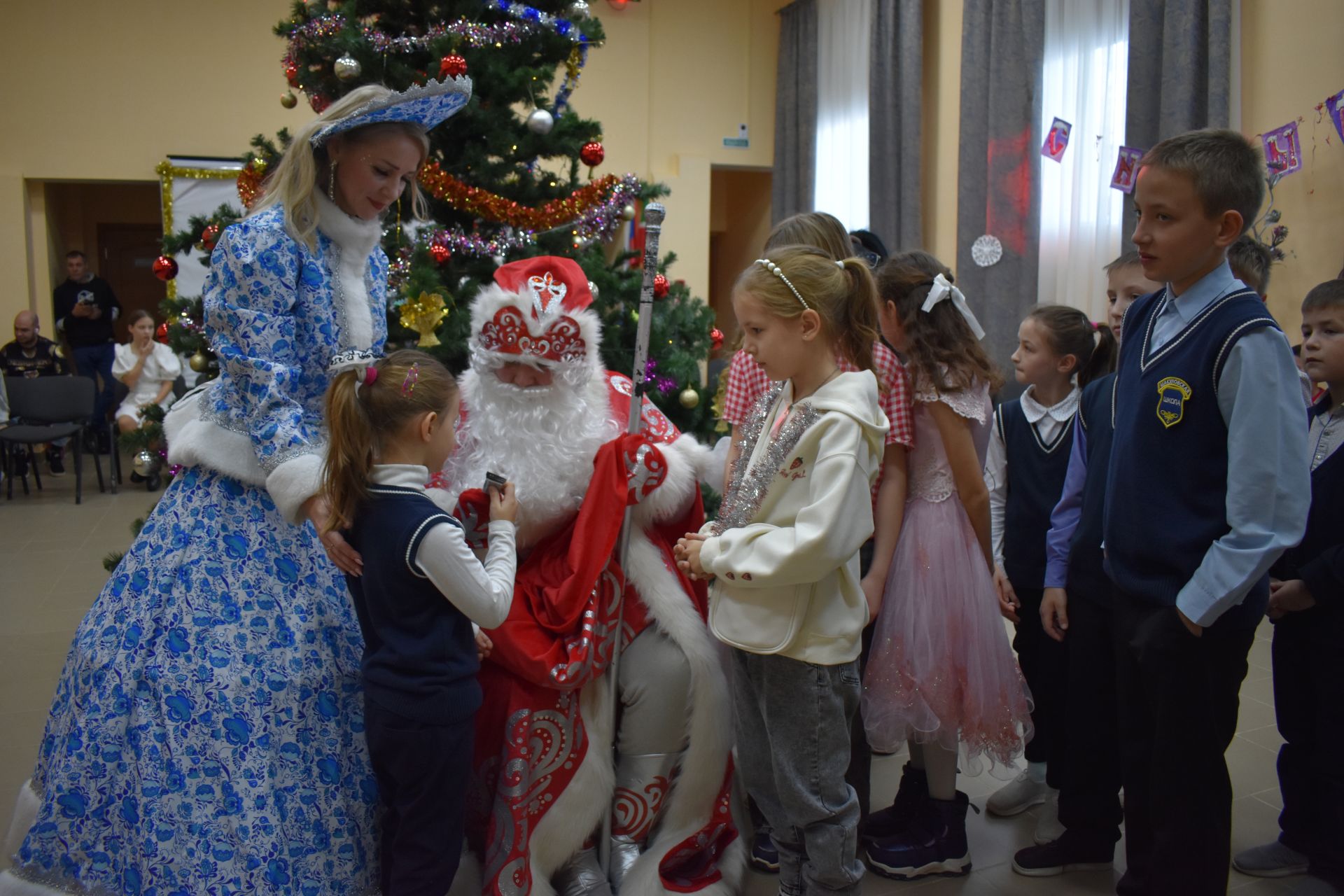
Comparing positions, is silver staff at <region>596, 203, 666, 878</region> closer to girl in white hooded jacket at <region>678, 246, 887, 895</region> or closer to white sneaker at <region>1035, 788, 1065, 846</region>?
girl in white hooded jacket at <region>678, 246, 887, 895</region>

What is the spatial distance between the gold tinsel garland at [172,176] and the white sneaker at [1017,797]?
306 inches

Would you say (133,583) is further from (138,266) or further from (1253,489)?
(138,266)

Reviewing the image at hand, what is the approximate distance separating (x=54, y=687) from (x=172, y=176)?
19.7 feet

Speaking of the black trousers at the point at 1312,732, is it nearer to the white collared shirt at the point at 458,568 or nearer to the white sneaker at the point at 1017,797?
the white sneaker at the point at 1017,797

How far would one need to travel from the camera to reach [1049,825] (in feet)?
8.05

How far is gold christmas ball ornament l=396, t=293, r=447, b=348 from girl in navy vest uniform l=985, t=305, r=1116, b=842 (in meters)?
1.65

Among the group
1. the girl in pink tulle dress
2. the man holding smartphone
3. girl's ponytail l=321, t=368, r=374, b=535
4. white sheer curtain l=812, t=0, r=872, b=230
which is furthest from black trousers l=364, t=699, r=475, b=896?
the man holding smartphone

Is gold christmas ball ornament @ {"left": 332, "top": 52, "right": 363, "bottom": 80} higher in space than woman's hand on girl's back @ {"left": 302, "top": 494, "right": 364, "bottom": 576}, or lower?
higher

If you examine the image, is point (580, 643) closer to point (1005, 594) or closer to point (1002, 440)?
point (1005, 594)

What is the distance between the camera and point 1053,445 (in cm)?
257

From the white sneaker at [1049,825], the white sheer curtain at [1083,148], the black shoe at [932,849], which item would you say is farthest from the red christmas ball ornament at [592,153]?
the white sheer curtain at [1083,148]

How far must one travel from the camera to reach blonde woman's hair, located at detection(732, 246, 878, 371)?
1.81 metres

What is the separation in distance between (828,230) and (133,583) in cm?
166

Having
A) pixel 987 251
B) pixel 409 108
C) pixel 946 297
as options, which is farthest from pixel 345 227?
pixel 987 251
